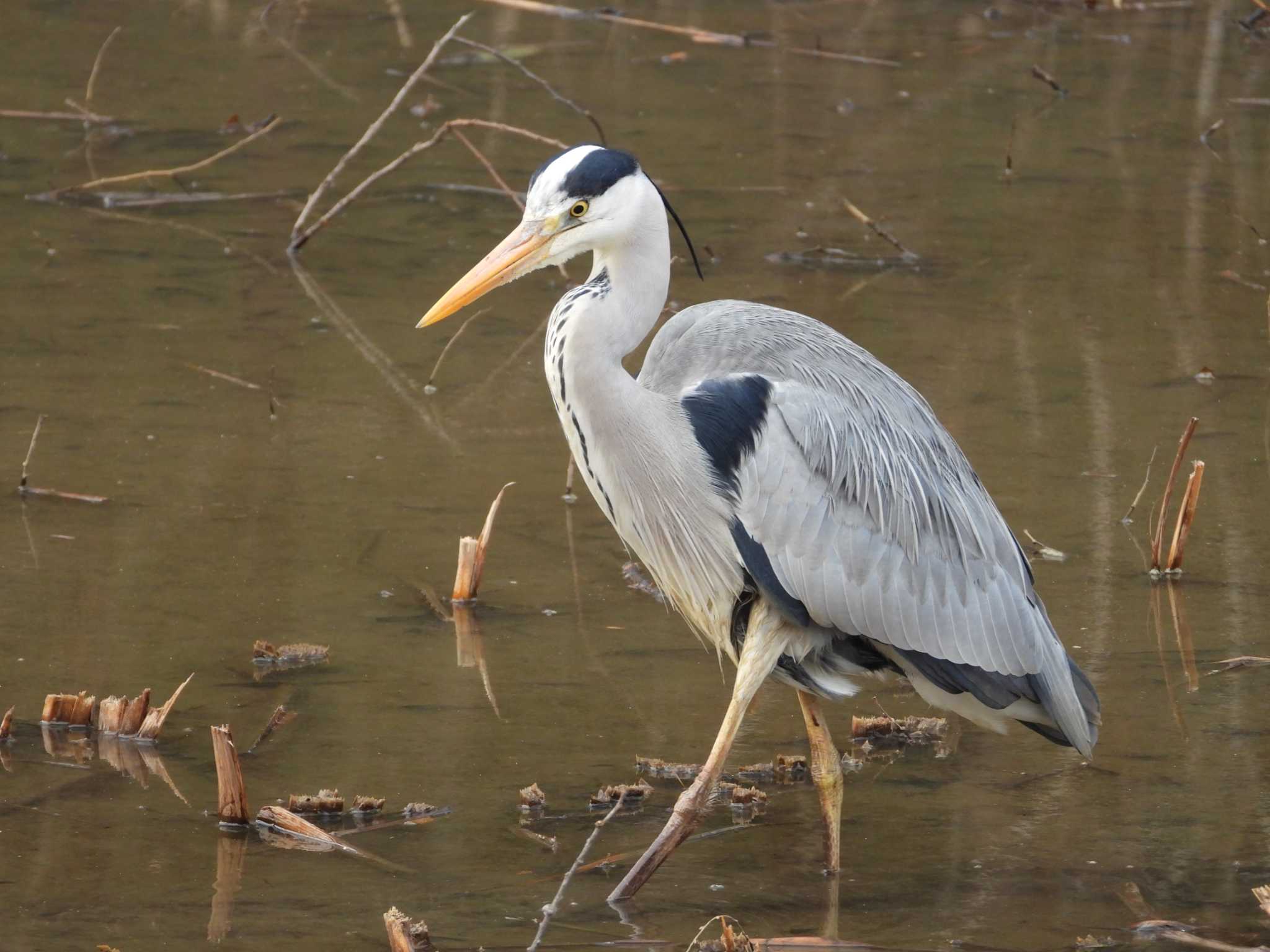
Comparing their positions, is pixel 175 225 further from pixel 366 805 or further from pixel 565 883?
pixel 565 883

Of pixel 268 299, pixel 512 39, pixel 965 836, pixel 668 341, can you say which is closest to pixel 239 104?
pixel 512 39

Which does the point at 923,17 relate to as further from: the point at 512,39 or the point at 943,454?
the point at 943,454

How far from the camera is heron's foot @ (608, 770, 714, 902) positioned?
155 inches

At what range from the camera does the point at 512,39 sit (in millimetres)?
12070

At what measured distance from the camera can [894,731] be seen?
4836 mm

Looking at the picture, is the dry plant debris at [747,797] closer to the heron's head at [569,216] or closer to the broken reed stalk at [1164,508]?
the heron's head at [569,216]

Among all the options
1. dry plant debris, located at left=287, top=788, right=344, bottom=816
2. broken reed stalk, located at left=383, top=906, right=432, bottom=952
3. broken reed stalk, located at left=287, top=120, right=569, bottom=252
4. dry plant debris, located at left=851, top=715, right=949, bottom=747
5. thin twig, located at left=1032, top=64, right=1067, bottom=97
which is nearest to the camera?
broken reed stalk, located at left=383, top=906, right=432, bottom=952

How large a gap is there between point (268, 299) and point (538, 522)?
2.27m

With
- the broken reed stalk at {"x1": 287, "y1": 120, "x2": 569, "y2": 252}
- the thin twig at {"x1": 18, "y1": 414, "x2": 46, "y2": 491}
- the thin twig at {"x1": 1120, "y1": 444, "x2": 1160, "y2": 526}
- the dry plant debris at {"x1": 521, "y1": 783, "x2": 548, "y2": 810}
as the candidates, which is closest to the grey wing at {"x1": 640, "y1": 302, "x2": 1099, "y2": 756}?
the dry plant debris at {"x1": 521, "y1": 783, "x2": 548, "y2": 810}

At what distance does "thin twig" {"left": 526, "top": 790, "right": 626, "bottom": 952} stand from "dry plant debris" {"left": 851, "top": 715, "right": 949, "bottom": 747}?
2.59 feet

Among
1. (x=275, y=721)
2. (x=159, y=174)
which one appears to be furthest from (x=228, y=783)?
(x=159, y=174)

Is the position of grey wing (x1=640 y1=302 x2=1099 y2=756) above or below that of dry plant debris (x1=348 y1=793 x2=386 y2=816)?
above

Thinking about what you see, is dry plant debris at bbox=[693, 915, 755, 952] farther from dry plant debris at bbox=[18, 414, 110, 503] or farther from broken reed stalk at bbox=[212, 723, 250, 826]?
dry plant debris at bbox=[18, 414, 110, 503]

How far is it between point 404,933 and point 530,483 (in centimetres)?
287
